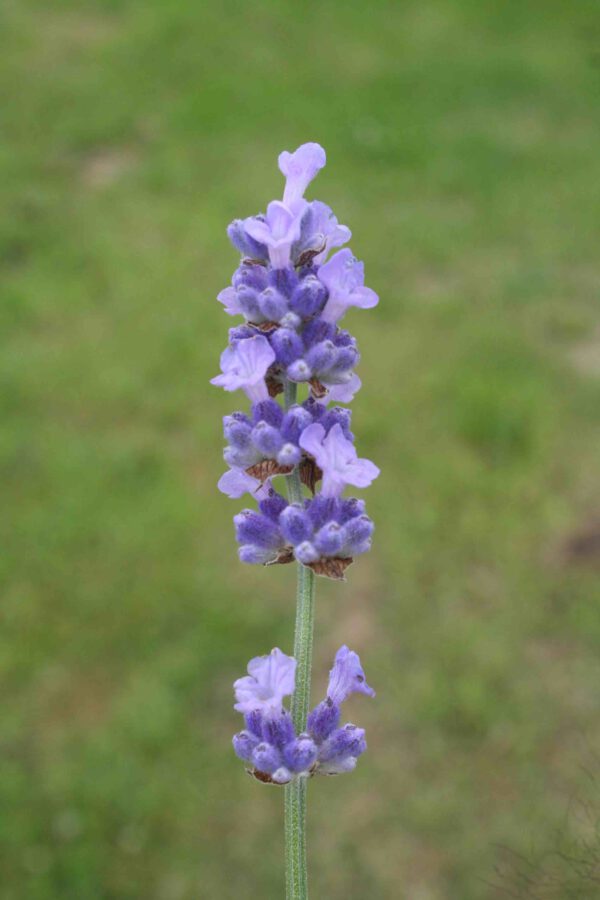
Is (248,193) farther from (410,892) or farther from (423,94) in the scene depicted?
(410,892)

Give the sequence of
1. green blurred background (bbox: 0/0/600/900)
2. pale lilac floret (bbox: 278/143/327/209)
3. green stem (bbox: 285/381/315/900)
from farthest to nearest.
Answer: green blurred background (bbox: 0/0/600/900) < pale lilac floret (bbox: 278/143/327/209) < green stem (bbox: 285/381/315/900)

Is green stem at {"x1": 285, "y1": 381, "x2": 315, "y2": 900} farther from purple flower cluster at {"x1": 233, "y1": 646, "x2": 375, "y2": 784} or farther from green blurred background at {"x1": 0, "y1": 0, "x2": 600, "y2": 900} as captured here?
green blurred background at {"x1": 0, "y1": 0, "x2": 600, "y2": 900}

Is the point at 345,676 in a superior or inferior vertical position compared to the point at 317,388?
inferior

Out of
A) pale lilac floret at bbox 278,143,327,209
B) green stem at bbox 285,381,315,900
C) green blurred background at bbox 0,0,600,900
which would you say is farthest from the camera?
green blurred background at bbox 0,0,600,900

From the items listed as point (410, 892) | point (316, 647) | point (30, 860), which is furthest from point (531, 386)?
point (30, 860)

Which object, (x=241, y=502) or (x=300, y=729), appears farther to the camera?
(x=241, y=502)

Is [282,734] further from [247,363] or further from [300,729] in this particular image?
[247,363]

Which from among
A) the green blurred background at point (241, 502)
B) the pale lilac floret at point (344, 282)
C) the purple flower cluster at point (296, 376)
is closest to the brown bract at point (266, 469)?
the purple flower cluster at point (296, 376)

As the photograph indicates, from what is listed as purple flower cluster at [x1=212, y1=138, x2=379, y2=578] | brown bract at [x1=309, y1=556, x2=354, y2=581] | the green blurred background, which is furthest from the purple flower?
the green blurred background

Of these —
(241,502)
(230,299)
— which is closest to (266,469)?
(230,299)
